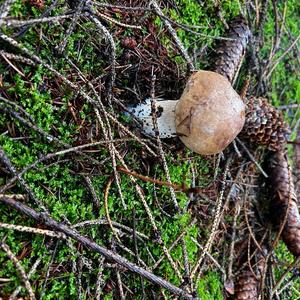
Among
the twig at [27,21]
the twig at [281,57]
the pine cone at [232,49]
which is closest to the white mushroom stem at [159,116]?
the pine cone at [232,49]

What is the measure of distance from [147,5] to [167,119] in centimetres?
61

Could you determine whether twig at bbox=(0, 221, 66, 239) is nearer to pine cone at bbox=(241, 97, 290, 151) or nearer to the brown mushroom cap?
the brown mushroom cap

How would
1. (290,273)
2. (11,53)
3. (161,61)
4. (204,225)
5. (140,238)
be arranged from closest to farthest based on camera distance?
(11,53), (140,238), (161,61), (204,225), (290,273)

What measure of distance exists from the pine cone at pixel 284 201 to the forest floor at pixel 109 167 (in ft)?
0.34

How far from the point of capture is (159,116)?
7.10ft

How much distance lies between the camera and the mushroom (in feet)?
6.27

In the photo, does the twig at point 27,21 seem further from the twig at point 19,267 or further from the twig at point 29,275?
the twig at point 29,275

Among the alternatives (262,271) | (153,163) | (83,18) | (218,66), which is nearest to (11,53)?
(83,18)

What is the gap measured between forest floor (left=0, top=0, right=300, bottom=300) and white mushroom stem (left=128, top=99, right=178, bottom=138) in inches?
2.0

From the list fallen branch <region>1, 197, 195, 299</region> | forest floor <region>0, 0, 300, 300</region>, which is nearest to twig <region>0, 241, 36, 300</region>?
forest floor <region>0, 0, 300, 300</region>

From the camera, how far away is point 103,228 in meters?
2.01

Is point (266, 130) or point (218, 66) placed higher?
point (218, 66)

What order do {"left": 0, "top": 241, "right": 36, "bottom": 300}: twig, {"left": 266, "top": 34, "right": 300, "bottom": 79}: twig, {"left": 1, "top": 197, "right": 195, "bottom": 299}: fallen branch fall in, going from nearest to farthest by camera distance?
{"left": 0, "top": 241, "right": 36, "bottom": 300}: twig
{"left": 1, "top": 197, "right": 195, "bottom": 299}: fallen branch
{"left": 266, "top": 34, "right": 300, "bottom": 79}: twig

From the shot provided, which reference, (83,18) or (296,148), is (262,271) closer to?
(296,148)
